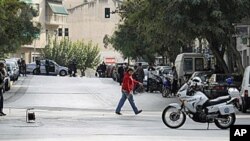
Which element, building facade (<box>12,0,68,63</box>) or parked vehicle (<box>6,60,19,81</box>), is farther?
building facade (<box>12,0,68,63</box>)

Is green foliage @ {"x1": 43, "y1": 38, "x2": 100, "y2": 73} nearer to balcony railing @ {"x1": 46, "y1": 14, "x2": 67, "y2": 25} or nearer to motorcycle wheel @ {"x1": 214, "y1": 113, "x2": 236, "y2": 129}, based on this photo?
balcony railing @ {"x1": 46, "y1": 14, "x2": 67, "y2": 25}

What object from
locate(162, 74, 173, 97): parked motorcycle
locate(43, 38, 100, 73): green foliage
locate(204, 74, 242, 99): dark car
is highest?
locate(43, 38, 100, 73): green foliage

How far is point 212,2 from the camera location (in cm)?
3000

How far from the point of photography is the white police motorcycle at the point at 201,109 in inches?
663

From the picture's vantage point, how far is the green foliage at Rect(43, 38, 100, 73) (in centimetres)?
9331

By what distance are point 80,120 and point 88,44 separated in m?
77.3

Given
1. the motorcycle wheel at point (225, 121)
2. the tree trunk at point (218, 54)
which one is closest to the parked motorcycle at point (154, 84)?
the tree trunk at point (218, 54)

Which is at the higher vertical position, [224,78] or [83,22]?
[83,22]

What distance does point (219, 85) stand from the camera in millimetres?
28078

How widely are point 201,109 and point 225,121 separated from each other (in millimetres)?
688

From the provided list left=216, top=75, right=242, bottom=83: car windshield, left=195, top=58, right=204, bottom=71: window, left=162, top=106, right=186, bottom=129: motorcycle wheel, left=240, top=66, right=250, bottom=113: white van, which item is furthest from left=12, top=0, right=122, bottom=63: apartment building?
left=162, top=106, right=186, bottom=129: motorcycle wheel

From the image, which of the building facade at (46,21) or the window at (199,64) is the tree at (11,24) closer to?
the window at (199,64)

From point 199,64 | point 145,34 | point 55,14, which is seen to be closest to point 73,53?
point 55,14

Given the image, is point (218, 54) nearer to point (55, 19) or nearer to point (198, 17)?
point (198, 17)
